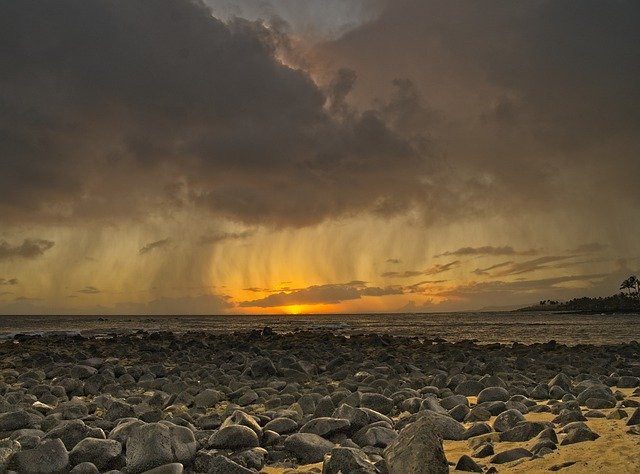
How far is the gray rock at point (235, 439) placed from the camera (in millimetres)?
5766

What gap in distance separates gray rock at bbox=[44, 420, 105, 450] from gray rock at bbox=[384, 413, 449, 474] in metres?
3.49

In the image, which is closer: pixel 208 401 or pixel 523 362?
pixel 208 401

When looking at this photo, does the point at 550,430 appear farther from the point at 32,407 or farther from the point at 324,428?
the point at 32,407

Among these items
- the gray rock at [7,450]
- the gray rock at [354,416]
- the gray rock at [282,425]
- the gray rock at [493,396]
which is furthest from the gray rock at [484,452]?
A: the gray rock at [7,450]

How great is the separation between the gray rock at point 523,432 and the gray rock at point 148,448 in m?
3.66

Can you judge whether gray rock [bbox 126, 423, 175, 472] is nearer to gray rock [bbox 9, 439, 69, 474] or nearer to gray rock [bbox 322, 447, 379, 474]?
gray rock [bbox 9, 439, 69, 474]

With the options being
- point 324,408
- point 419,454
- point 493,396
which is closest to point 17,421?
point 324,408

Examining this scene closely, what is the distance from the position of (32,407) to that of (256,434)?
14.7 feet

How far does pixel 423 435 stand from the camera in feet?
14.4

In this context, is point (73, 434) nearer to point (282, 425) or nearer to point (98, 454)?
point (98, 454)

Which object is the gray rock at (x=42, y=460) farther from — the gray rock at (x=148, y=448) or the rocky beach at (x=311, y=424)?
the gray rock at (x=148, y=448)

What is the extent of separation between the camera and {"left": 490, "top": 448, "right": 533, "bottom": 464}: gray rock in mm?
4992

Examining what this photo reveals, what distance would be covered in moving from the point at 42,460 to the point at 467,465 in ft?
13.4

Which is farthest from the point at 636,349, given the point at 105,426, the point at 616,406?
the point at 105,426
